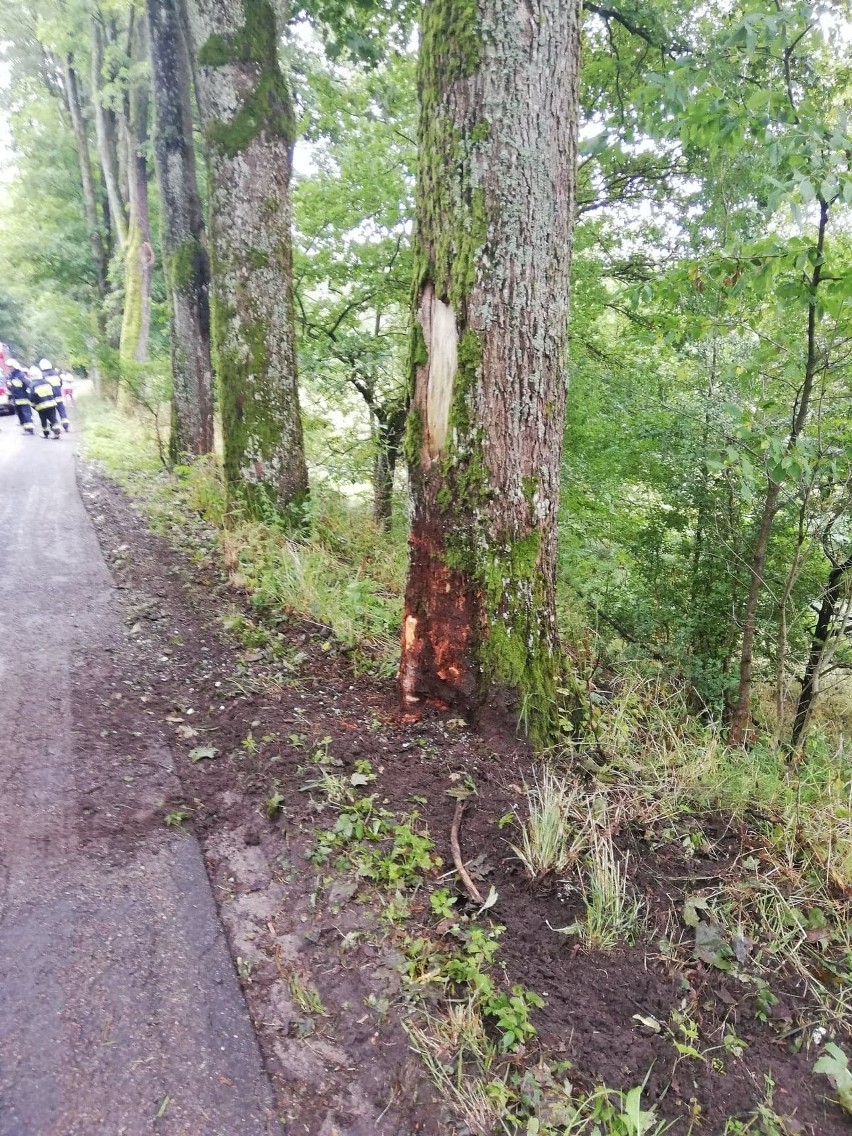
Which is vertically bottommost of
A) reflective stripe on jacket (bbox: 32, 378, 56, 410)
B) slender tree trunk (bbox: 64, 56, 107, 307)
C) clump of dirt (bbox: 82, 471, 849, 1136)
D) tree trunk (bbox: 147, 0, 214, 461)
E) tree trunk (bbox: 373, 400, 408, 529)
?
clump of dirt (bbox: 82, 471, 849, 1136)

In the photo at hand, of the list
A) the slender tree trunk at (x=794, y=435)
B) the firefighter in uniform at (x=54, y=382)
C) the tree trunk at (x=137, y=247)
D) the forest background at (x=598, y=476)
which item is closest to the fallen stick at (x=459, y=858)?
the forest background at (x=598, y=476)

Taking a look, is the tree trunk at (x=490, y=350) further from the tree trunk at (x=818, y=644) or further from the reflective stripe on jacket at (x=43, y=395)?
the reflective stripe on jacket at (x=43, y=395)

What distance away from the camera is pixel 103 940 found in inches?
85.3

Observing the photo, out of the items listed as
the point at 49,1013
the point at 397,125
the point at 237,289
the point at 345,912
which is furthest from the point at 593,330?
the point at 49,1013

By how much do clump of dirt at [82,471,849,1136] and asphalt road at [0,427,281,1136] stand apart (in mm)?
90

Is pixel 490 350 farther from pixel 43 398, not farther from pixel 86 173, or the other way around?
pixel 86 173

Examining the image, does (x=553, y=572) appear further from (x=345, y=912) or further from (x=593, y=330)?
(x=593, y=330)

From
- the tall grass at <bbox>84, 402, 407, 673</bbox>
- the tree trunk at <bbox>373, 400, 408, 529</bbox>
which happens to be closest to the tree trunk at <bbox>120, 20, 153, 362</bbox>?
the tall grass at <bbox>84, 402, 407, 673</bbox>

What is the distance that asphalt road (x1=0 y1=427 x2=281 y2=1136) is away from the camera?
1733mm

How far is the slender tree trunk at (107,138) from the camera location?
15062mm

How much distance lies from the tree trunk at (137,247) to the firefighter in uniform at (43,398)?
67.6 inches

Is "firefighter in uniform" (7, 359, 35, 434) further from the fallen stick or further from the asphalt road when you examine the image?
the fallen stick

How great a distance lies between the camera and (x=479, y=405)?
114 inches

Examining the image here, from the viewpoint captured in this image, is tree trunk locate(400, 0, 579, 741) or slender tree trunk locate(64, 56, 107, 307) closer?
tree trunk locate(400, 0, 579, 741)
